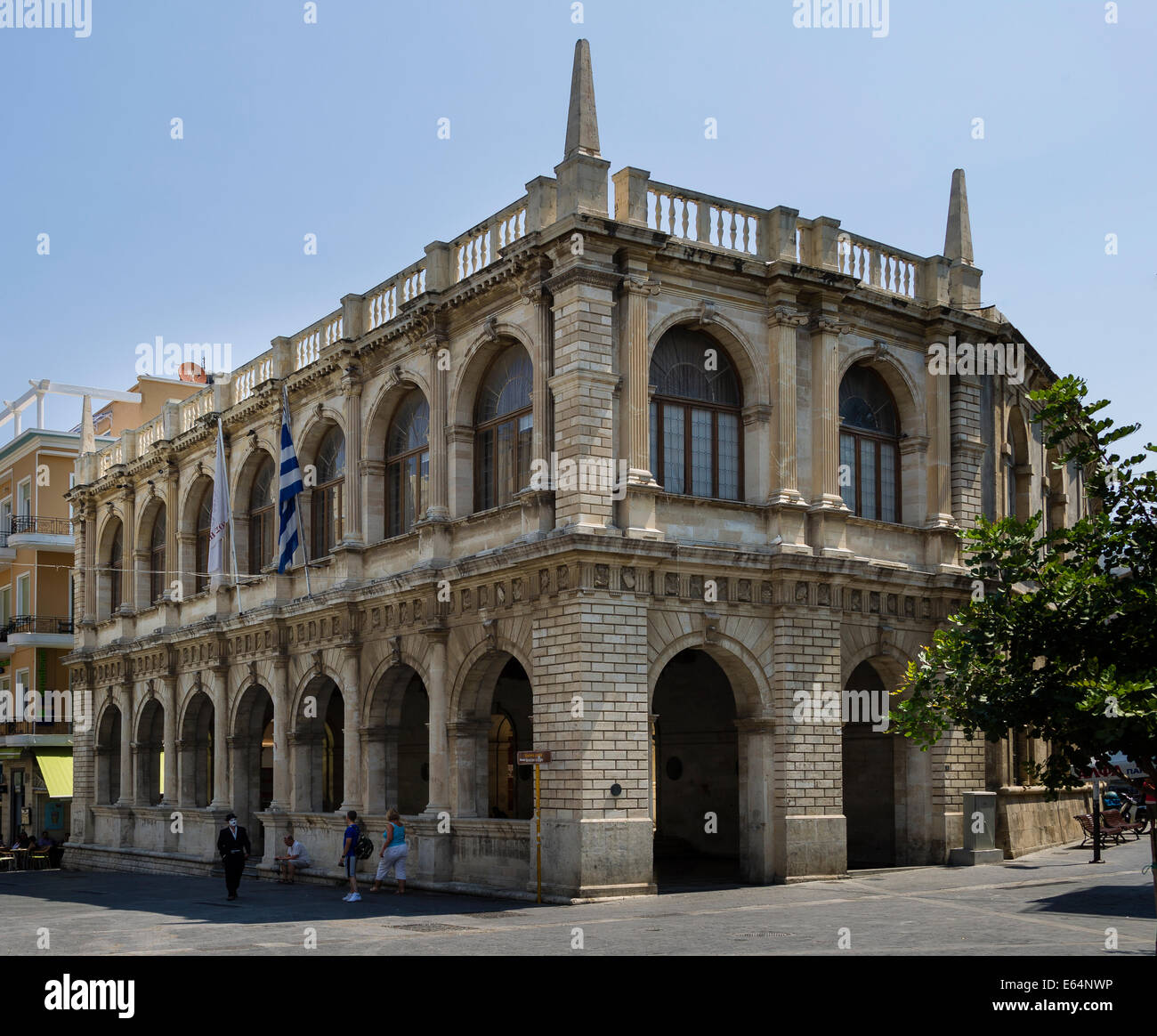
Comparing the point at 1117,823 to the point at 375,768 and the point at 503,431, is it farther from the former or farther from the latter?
the point at 503,431

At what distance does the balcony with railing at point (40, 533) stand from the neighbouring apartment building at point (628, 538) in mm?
16401

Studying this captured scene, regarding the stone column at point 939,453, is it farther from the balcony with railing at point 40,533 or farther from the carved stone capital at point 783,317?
the balcony with railing at point 40,533

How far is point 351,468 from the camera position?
3122 centimetres

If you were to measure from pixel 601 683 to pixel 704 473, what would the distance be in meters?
4.92

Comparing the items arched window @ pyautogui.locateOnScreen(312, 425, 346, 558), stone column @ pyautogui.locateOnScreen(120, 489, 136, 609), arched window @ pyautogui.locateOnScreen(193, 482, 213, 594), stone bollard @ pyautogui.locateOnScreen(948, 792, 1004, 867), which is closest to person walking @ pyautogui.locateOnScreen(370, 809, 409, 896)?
arched window @ pyautogui.locateOnScreen(312, 425, 346, 558)

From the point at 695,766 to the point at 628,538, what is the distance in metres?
9.91

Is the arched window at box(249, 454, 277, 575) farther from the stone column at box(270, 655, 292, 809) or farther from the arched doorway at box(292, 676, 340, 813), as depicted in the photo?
the arched doorway at box(292, 676, 340, 813)

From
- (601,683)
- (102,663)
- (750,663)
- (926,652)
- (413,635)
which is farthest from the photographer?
(102,663)

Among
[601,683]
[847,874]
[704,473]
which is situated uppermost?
[704,473]

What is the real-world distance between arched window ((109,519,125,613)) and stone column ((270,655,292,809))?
14.5m

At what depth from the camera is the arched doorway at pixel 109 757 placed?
44875mm
